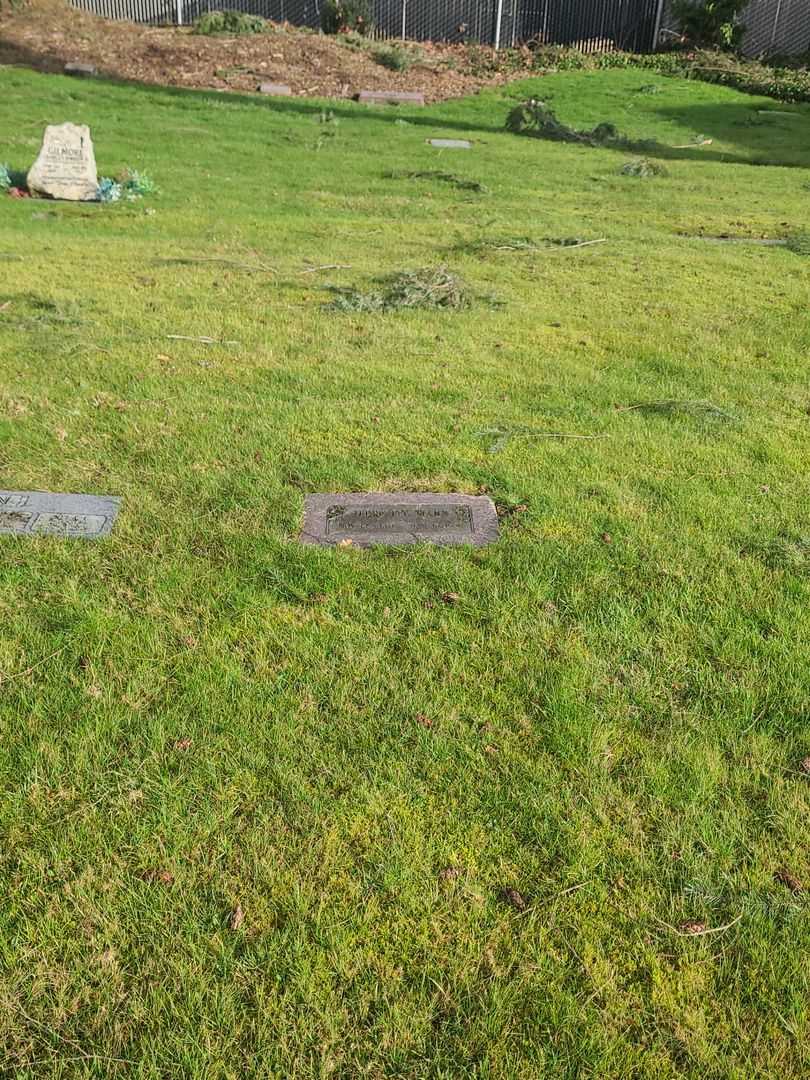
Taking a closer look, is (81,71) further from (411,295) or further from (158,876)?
(158,876)

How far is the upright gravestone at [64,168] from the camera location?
11.5 meters

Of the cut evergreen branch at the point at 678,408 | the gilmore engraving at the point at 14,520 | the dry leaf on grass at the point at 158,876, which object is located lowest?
the dry leaf on grass at the point at 158,876

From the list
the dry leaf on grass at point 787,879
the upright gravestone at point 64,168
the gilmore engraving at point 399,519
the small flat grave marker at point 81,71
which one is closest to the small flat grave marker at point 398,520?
the gilmore engraving at point 399,519

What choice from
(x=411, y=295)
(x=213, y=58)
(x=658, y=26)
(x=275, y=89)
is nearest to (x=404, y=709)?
(x=411, y=295)

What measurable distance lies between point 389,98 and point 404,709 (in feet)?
69.3

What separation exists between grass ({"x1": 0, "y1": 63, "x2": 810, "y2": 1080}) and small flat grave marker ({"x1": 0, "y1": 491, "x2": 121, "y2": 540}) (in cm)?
13

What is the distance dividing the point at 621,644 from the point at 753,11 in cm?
3171

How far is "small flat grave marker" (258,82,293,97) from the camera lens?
20367mm

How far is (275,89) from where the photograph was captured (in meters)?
20.5

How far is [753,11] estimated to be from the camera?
27.1m

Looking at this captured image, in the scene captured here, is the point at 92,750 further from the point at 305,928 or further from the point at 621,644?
the point at 621,644

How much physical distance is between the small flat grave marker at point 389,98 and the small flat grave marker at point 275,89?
5.99 ft

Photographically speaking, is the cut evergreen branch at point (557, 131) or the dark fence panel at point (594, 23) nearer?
the cut evergreen branch at point (557, 131)

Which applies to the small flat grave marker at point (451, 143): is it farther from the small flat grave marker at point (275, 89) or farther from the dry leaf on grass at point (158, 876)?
the dry leaf on grass at point (158, 876)
